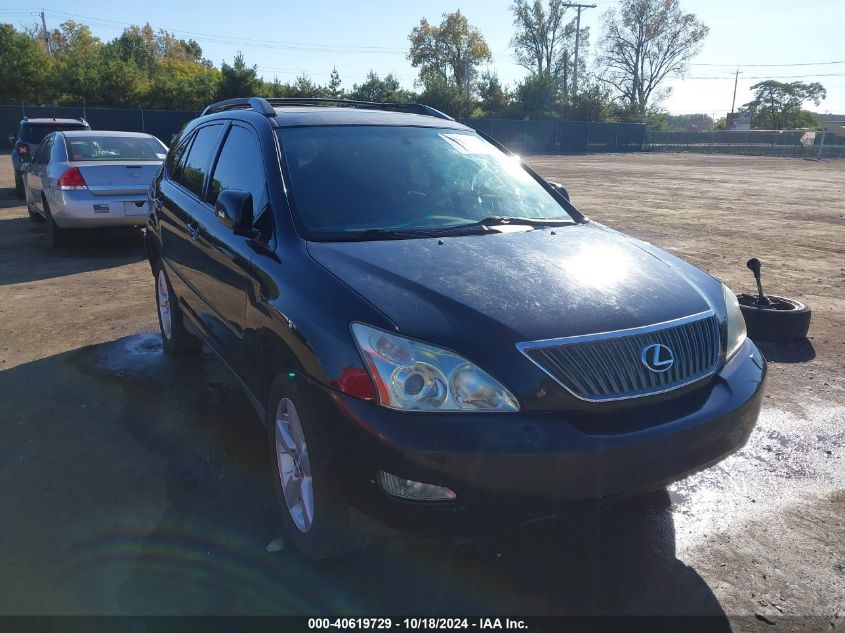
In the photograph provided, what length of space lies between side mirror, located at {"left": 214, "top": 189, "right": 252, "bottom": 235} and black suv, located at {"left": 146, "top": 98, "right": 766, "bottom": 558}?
1 centimetres

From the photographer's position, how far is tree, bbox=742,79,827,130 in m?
76.1

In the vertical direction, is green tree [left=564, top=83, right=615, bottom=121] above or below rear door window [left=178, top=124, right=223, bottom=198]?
above

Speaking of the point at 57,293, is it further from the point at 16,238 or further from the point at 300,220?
the point at 300,220

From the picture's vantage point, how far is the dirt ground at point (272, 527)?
262 centimetres

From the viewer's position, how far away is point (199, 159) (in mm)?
4562

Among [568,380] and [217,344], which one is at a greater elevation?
[568,380]

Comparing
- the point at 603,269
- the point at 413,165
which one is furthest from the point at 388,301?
the point at 413,165

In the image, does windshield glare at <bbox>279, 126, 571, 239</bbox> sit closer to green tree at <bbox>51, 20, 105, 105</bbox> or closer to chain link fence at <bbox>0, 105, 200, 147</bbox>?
chain link fence at <bbox>0, 105, 200, 147</bbox>

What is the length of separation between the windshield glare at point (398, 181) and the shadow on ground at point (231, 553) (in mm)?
1434

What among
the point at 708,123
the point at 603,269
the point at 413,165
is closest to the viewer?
the point at 603,269

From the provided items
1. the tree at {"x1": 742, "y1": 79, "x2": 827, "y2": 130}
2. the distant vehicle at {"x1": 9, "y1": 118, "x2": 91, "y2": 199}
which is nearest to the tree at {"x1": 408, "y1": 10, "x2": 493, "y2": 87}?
the tree at {"x1": 742, "y1": 79, "x2": 827, "y2": 130}

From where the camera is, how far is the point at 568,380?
2312 mm

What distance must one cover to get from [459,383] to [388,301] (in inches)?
17.0

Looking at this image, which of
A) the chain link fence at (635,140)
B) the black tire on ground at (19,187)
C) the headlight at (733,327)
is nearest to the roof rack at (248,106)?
the headlight at (733,327)
